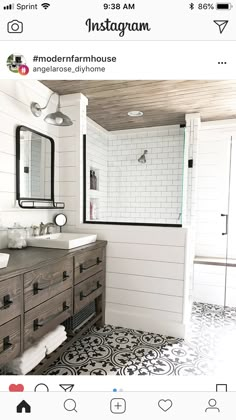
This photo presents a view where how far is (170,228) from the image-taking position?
176 cm

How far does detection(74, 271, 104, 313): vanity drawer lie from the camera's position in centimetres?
146

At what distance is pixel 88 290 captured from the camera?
5.32ft

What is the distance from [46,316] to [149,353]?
2.58 feet

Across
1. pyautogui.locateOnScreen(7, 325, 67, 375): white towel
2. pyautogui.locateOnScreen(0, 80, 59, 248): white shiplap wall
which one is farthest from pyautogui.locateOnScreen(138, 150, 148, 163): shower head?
Result: pyautogui.locateOnScreen(7, 325, 67, 375): white towel

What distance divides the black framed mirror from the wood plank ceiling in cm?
45

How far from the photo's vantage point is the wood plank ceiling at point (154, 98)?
1725mm

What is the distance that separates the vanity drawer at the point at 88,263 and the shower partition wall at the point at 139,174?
3.13 feet
